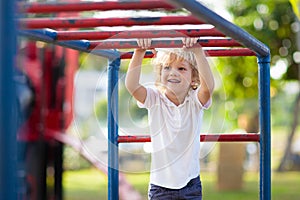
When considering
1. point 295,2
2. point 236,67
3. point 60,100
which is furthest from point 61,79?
point 236,67

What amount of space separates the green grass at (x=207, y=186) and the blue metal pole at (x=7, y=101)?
21.8ft

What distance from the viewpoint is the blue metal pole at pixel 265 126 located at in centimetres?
241

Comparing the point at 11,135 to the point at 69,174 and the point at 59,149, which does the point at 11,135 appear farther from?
the point at 69,174

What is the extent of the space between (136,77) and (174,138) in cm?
22

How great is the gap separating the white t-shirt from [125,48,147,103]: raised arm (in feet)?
0.10

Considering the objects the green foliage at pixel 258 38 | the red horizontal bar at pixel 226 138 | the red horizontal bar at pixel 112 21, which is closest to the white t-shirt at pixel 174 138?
the red horizontal bar at pixel 226 138

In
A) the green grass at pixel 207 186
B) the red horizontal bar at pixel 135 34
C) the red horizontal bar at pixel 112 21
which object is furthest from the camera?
the green grass at pixel 207 186

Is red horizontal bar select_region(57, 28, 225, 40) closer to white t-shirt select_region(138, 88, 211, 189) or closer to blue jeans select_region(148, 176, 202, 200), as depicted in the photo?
white t-shirt select_region(138, 88, 211, 189)

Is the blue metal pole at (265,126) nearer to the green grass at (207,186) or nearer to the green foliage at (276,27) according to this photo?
the green grass at (207,186)

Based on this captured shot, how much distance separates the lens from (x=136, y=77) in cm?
226

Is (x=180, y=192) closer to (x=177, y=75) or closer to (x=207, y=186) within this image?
(x=177, y=75)

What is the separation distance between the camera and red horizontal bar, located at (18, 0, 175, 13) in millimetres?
1523

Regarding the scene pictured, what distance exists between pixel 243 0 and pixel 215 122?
9.34m

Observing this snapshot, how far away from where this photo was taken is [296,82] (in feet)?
38.8
